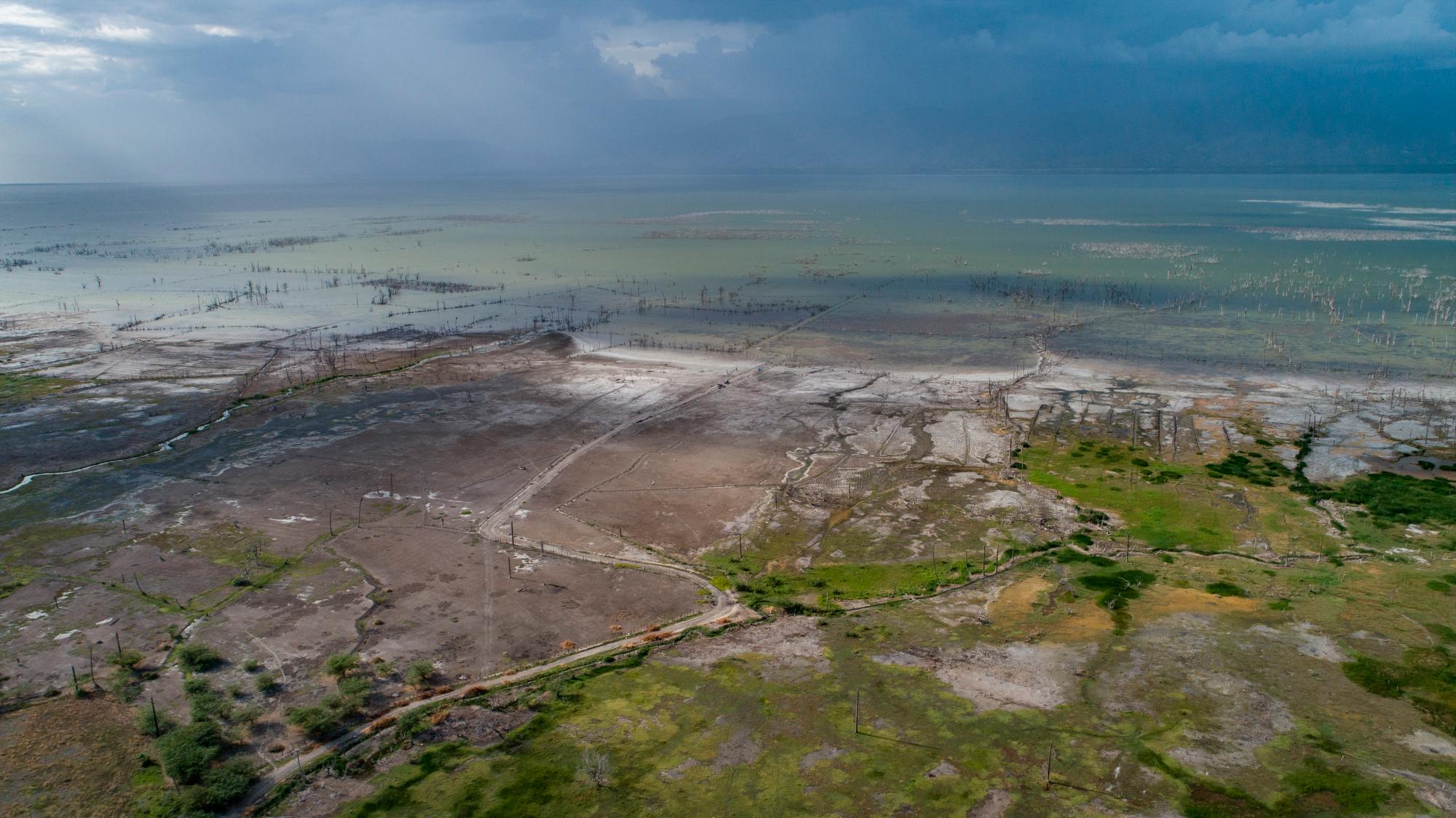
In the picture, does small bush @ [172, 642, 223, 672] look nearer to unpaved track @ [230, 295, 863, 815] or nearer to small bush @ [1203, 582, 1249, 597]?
unpaved track @ [230, 295, 863, 815]

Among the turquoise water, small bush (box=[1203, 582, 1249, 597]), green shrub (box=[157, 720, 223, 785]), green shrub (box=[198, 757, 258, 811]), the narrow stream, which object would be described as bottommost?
green shrub (box=[198, 757, 258, 811])

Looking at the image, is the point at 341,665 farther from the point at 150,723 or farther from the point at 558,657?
the point at 558,657

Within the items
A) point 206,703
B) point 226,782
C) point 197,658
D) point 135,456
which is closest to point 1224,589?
point 226,782

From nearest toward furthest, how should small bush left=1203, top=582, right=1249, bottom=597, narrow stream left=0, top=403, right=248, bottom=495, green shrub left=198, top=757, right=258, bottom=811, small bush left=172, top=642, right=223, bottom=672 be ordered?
1. green shrub left=198, top=757, right=258, bottom=811
2. small bush left=172, top=642, right=223, bottom=672
3. small bush left=1203, top=582, right=1249, bottom=597
4. narrow stream left=0, top=403, right=248, bottom=495

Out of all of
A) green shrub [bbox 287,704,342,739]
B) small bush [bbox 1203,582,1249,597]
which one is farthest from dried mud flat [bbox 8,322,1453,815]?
small bush [bbox 1203,582,1249,597]

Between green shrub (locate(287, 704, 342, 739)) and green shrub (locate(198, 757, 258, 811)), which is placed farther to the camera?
green shrub (locate(287, 704, 342, 739))

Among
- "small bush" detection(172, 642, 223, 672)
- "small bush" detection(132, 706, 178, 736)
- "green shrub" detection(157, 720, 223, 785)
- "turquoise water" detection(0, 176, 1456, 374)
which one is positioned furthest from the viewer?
"turquoise water" detection(0, 176, 1456, 374)
